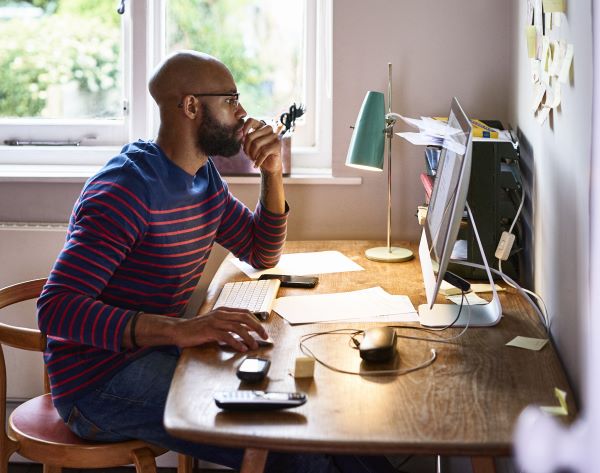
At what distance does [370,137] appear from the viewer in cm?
223

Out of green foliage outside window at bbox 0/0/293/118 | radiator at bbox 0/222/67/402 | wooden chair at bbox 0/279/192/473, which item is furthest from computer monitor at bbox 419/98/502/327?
radiator at bbox 0/222/67/402

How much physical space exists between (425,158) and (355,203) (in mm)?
255

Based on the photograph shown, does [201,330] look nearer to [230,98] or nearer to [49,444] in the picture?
[49,444]

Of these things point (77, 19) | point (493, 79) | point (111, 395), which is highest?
point (77, 19)

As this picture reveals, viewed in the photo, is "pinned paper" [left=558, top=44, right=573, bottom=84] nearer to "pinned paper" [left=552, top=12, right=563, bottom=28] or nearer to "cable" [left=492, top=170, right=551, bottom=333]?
"pinned paper" [left=552, top=12, right=563, bottom=28]

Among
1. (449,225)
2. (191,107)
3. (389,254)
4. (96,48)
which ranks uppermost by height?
(96,48)

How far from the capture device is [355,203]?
259cm

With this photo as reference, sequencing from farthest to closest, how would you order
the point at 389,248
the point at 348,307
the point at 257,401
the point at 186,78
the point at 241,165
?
1. the point at 241,165
2. the point at 389,248
3. the point at 186,78
4. the point at 348,307
5. the point at 257,401

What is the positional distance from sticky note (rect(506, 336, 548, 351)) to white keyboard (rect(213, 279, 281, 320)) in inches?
19.7

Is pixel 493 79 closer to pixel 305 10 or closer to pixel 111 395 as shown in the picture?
pixel 305 10

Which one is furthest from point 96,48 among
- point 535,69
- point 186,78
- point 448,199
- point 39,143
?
point 448,199

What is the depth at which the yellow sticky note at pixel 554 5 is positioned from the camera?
1471mm

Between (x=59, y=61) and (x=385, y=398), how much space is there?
6.81 feet

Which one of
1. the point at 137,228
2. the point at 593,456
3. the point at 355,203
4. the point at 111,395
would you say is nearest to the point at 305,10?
the point at 355,203
